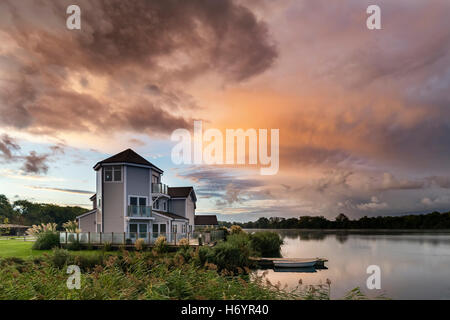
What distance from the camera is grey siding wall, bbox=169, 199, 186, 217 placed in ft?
139

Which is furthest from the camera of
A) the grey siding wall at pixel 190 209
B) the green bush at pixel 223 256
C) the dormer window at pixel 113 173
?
the grey siding wall at pixel 190 209

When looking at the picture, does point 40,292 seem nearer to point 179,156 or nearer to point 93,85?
point 179,156

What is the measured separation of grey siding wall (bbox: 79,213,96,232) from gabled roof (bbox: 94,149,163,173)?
541 centimetres

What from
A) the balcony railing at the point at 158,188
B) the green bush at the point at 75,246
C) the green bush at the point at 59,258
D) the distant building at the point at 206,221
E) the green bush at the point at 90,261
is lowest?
the distant building at the point at 206,221

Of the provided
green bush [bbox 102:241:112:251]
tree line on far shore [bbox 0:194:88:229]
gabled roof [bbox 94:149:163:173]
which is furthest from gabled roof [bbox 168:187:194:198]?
tree line on far shore [bbox 0:194:88:229]

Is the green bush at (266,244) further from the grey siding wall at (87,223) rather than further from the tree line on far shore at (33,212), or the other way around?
the tree line on far shore at (33,212)

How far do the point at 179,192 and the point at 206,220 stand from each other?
22813 mm

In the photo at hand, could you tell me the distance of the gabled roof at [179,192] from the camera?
42.5 m

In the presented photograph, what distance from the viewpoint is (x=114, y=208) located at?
30.8 m

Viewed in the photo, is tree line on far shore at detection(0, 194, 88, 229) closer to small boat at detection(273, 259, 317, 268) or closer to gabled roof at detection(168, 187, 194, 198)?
gabled roof at detection(168, 187, 194, 198)

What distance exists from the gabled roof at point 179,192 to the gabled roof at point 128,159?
9421 mm

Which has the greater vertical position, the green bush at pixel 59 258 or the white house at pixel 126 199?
the white house at pixel 126 199

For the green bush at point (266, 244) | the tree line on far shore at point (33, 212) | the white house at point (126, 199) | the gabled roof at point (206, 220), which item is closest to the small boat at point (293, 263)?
the white house at point (126, 199)
